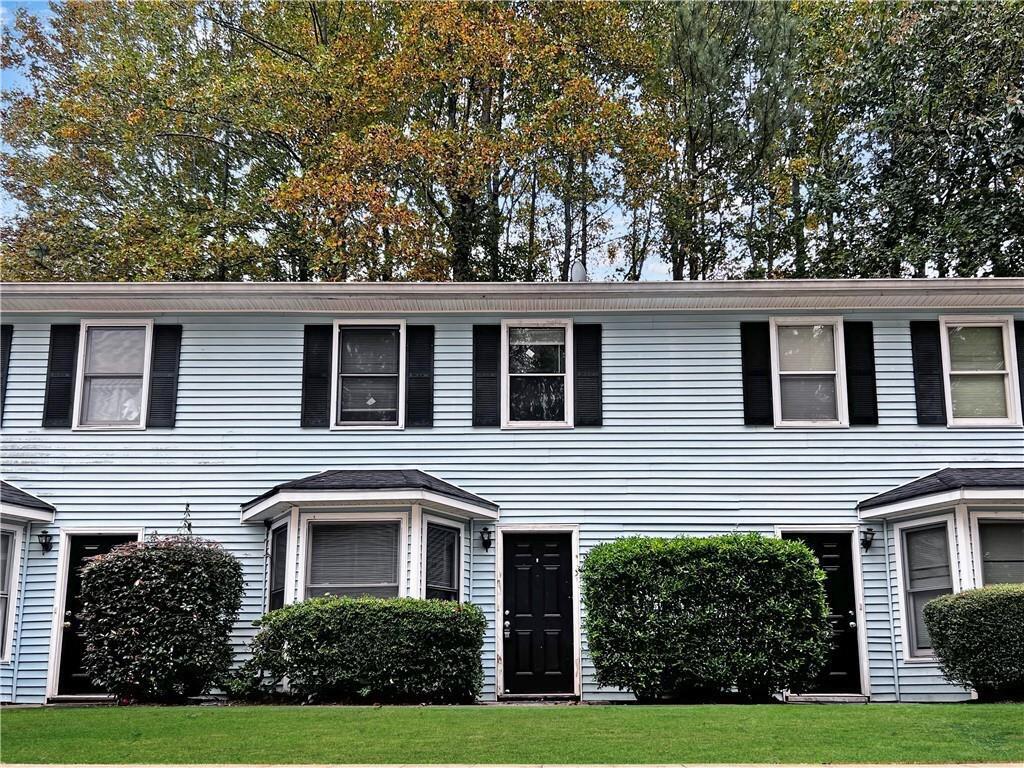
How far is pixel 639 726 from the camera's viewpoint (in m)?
9.41

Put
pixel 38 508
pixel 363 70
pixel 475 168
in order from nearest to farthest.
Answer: pixel 38 508, pixel 475 168, pixel 363 70

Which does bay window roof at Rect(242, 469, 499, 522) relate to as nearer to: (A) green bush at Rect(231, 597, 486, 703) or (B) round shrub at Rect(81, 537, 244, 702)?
(B) round shrub at Rect(81, 537, 244, 702)

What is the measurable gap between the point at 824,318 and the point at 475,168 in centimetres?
908

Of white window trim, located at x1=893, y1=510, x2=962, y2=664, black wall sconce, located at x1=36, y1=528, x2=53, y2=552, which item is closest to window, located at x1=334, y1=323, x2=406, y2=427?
black wall sconce, located at x1=36, y1=528, x2=53, y2=552

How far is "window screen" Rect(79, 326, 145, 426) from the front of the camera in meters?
14.7

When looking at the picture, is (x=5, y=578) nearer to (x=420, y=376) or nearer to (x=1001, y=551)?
(x=420, y=376)

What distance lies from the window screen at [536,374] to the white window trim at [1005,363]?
5200 millimetres

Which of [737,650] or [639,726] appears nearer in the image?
[639,726]

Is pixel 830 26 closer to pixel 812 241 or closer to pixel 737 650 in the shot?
pixel 812 241

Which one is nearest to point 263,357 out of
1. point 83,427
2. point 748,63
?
point 83,427

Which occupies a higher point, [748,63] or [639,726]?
[748,63]

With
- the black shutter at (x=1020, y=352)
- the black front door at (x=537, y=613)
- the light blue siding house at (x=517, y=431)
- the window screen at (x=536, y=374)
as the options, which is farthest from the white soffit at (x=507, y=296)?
the black front door at (x=537, y=613)

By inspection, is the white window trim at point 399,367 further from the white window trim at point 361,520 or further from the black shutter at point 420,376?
the white window trim at point 361,520

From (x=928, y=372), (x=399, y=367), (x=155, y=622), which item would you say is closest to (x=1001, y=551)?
(x=928, y=372)
